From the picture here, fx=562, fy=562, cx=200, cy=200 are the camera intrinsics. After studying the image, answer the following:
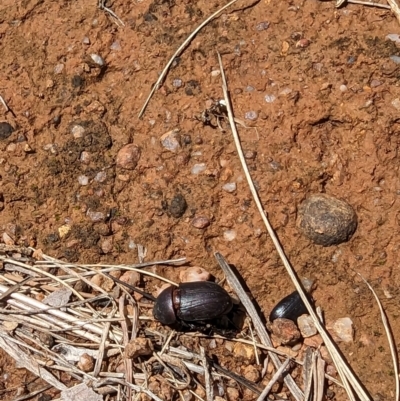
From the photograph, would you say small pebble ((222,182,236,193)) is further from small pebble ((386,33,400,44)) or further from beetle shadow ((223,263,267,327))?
small pebble ((386,33,400,44))

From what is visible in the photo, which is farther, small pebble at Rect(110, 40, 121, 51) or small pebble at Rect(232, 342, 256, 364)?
small pebble at Rect(110, 40, 121, 51)

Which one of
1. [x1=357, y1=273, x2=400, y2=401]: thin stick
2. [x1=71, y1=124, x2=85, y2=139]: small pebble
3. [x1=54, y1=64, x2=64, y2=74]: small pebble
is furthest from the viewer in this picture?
[x1=54, y1=64, x2=64, y2=74]: small pebble

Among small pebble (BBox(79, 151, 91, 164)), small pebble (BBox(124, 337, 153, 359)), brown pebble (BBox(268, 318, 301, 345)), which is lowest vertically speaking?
brown pebble (BBox(268, 318, 301, 345))

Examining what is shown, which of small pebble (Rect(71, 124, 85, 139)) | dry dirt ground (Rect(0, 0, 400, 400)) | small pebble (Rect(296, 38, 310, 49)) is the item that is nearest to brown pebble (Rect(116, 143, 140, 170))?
dry dirt ground (Rect(0, 0, 400, 400))

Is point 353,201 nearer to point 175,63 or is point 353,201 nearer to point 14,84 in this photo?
point 175,63

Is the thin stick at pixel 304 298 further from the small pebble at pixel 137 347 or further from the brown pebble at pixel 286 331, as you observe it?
the small pebble at pixel 137 347

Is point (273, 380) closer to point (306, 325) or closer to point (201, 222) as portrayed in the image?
point (306, 325)
